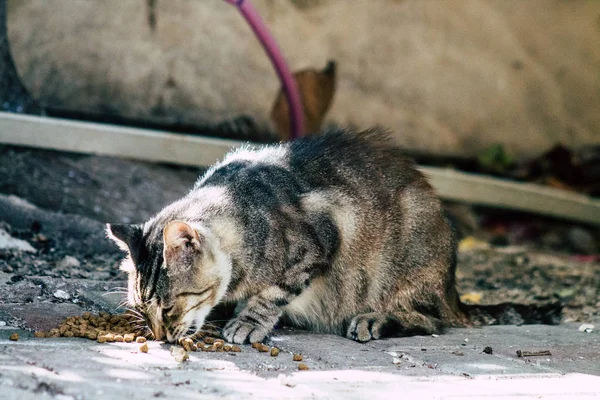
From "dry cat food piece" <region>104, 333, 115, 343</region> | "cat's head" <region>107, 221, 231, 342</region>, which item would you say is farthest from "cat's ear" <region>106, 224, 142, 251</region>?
"dry cat food piece" <region>104, 333, 115, 343</region>

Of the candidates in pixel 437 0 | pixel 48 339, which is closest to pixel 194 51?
pixel 437 0

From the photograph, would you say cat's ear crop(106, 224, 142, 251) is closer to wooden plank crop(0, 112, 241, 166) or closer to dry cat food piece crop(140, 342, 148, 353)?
→ dry cat food piece crop(140, 342, 148, 353)

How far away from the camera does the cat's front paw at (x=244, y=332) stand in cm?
422

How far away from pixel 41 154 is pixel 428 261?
3228 millimetres

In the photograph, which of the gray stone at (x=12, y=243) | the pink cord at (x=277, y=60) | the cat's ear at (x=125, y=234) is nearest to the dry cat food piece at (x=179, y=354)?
the cat's ear at (x=125, y=234)

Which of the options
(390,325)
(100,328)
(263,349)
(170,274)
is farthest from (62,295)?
(390,325)

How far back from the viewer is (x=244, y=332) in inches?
167

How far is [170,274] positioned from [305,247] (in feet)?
2.57

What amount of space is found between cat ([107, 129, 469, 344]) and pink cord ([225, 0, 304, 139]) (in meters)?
1.84

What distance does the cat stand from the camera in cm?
412

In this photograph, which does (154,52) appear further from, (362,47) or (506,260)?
(506,260)

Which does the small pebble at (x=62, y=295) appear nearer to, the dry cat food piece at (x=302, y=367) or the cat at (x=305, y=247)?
the cat at (x=305, y=247)

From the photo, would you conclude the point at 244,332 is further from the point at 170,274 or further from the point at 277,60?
the point at 277,60

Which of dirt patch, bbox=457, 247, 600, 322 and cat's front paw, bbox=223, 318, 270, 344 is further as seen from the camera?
dirt patch, bbox=457, 247, 600, 322
